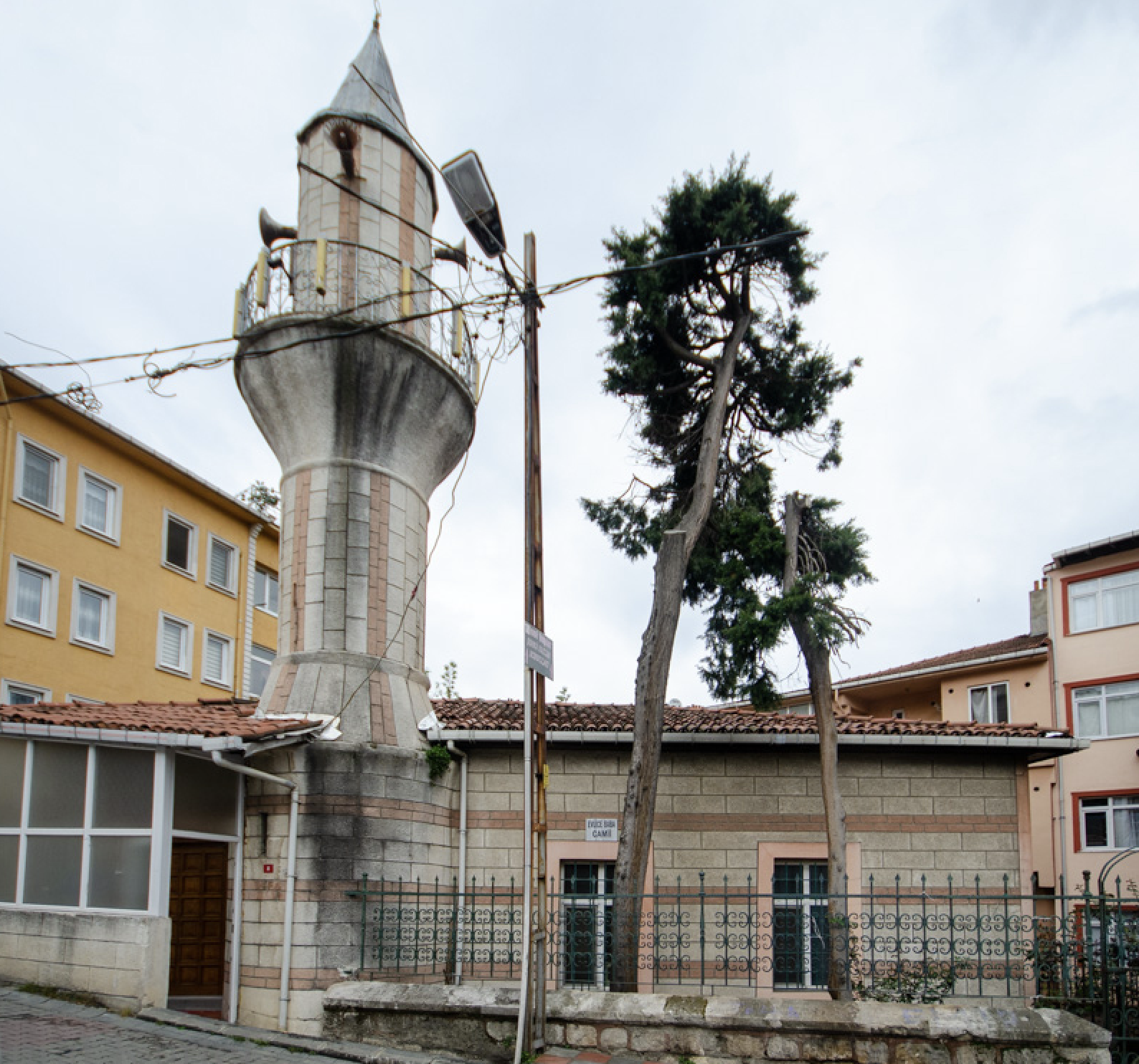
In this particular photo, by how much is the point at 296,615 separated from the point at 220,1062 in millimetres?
5220

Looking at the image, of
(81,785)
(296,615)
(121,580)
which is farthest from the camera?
(121,580)

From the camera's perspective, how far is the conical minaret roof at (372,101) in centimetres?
1380

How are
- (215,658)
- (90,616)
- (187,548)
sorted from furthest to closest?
(215,658) < (187,548) < (90,616)

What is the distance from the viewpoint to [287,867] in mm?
11008

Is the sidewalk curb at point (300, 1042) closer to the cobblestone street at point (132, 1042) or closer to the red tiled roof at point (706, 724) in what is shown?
the cobblestone street at point (132, 1042)

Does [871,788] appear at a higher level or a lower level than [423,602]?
lower

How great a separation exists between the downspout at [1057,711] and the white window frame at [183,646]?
65.8ft

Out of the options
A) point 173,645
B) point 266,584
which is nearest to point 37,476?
point 173,645

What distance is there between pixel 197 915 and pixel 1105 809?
20.3 metres

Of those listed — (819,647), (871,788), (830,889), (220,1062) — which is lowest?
(220,1062)

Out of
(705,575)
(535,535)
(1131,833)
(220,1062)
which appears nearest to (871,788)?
(705,575)

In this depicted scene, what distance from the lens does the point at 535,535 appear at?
371 inches

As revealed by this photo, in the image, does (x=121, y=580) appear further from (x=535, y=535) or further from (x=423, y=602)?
(x=535, y=535)

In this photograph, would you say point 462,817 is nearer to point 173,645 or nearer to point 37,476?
point 37,476
